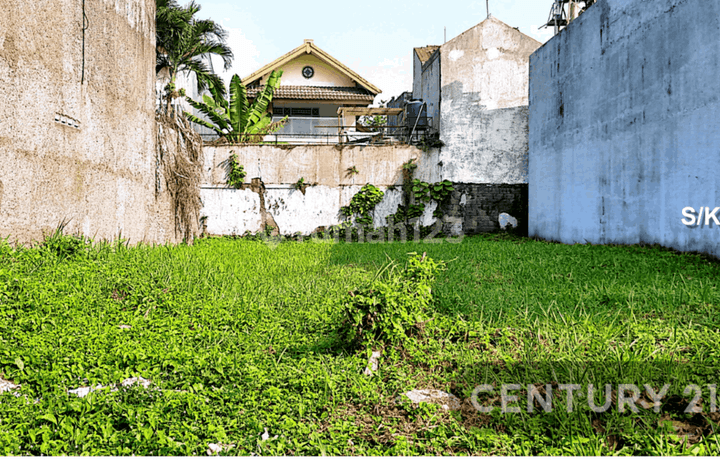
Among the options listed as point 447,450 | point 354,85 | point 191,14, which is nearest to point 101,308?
point 447,450

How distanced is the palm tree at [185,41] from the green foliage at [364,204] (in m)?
8.57

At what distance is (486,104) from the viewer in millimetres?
14773

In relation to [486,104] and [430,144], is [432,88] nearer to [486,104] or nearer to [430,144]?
[486,104]

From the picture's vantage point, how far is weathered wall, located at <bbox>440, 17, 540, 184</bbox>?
48.1 feet

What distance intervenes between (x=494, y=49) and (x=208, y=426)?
14576mm

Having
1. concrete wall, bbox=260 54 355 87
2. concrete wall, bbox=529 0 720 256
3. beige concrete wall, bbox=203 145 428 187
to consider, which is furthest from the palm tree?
concrete wall, bbox=529 0 720 256

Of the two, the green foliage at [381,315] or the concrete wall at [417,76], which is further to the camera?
the concrete wall at [417,76]

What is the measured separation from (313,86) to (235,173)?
10291mm

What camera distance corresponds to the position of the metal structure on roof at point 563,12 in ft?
42.7

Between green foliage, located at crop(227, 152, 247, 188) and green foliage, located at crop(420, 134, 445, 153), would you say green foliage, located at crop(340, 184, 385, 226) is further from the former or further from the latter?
green foliage, located at crop(227, 152, 247, 188)

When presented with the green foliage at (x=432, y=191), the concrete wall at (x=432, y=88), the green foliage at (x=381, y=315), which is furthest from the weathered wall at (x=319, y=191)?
the green foliage at (x=381, y=315)

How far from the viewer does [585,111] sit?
11.4m

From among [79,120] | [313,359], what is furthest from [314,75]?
[313,359]

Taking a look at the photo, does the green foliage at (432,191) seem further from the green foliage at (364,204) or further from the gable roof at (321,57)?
the gable roof at (321,57)
